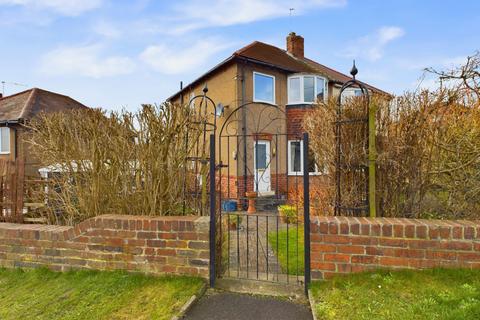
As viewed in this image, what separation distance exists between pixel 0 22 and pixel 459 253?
9.33 metres

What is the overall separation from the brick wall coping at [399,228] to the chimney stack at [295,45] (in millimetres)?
15654

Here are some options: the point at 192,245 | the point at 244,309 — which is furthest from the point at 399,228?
the point at 192,245

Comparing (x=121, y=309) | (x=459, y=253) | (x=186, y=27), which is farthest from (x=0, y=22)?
(x=459, y=253)

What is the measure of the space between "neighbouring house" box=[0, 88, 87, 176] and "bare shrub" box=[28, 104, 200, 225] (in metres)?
14.1

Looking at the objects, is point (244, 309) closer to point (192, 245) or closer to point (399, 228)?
point (192, 245)

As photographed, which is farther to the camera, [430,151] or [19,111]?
[19,111]

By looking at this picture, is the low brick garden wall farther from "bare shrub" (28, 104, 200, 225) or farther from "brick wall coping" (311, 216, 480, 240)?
"bare shrub" (28, 104, 200, 225)

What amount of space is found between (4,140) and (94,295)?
66.7 ft

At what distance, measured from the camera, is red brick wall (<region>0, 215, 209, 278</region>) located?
3680 mm

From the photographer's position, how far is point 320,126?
4.98m

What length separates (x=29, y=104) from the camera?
19516 millimetres

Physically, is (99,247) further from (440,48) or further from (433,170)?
(440,48)

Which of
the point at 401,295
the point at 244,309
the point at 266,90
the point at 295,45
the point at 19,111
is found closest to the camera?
the point at 401,295

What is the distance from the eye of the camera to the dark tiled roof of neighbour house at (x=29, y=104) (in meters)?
18.6
